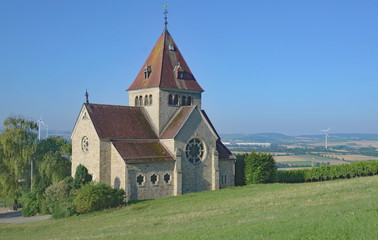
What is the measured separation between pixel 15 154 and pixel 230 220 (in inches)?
1433

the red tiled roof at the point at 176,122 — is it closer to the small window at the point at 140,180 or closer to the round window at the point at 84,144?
the small window at the point at 140,180

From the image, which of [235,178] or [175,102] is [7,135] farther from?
[235,178]

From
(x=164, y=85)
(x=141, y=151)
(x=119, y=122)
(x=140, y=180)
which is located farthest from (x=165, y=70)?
(x=140, y=180)

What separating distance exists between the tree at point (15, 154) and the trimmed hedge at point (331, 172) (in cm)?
3486

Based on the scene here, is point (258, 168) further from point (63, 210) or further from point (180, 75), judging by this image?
point (63, 210)

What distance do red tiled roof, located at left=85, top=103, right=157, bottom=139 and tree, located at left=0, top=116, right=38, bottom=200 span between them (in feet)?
42.6

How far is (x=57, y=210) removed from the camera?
37438 mm

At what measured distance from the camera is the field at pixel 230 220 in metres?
16.9

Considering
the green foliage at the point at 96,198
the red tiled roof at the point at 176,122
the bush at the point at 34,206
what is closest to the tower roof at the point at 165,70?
the red tiled roof at the point at 176,122

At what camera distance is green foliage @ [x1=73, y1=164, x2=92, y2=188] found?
138 feet

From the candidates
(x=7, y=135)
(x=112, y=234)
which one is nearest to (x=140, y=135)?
(x=7, y=135)

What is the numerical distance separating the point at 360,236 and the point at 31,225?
27.2 metres

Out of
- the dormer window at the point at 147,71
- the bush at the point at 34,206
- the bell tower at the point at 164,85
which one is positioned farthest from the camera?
the dormer window at the point at 147,71

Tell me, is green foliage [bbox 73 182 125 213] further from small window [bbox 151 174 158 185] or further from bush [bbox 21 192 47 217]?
bush [bbox 21 192 47 217]
